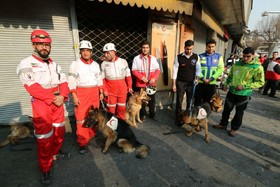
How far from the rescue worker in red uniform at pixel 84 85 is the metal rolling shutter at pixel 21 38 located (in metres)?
1.71

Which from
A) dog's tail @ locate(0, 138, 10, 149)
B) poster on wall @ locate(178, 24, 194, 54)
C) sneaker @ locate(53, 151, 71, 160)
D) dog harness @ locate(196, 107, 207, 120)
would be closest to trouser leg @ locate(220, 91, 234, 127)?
dog harness @ locate(196, 107, 207, 120)

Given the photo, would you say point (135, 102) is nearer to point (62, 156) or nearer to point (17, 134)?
point (62, 156)

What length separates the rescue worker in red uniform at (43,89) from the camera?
217 centimetres

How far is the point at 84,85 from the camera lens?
2.89m

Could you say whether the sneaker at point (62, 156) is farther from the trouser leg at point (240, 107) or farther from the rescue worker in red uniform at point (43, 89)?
the trouser leg at point (240, 107)

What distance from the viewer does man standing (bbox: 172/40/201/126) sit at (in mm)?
3975

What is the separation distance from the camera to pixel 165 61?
5.30 metres

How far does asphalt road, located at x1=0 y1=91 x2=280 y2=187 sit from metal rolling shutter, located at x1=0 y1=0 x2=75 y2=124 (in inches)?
25.6

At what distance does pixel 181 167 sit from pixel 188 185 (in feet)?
1.26

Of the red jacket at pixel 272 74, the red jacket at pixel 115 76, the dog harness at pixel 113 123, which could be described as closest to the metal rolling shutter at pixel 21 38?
the red jacket at pixel 115 76

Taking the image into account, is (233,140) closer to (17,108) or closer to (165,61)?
(165,61)

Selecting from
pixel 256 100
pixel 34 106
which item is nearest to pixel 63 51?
pixel 34 106

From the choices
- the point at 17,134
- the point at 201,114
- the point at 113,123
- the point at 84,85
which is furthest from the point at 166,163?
the point at 17,134

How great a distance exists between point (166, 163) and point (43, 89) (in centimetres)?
237
